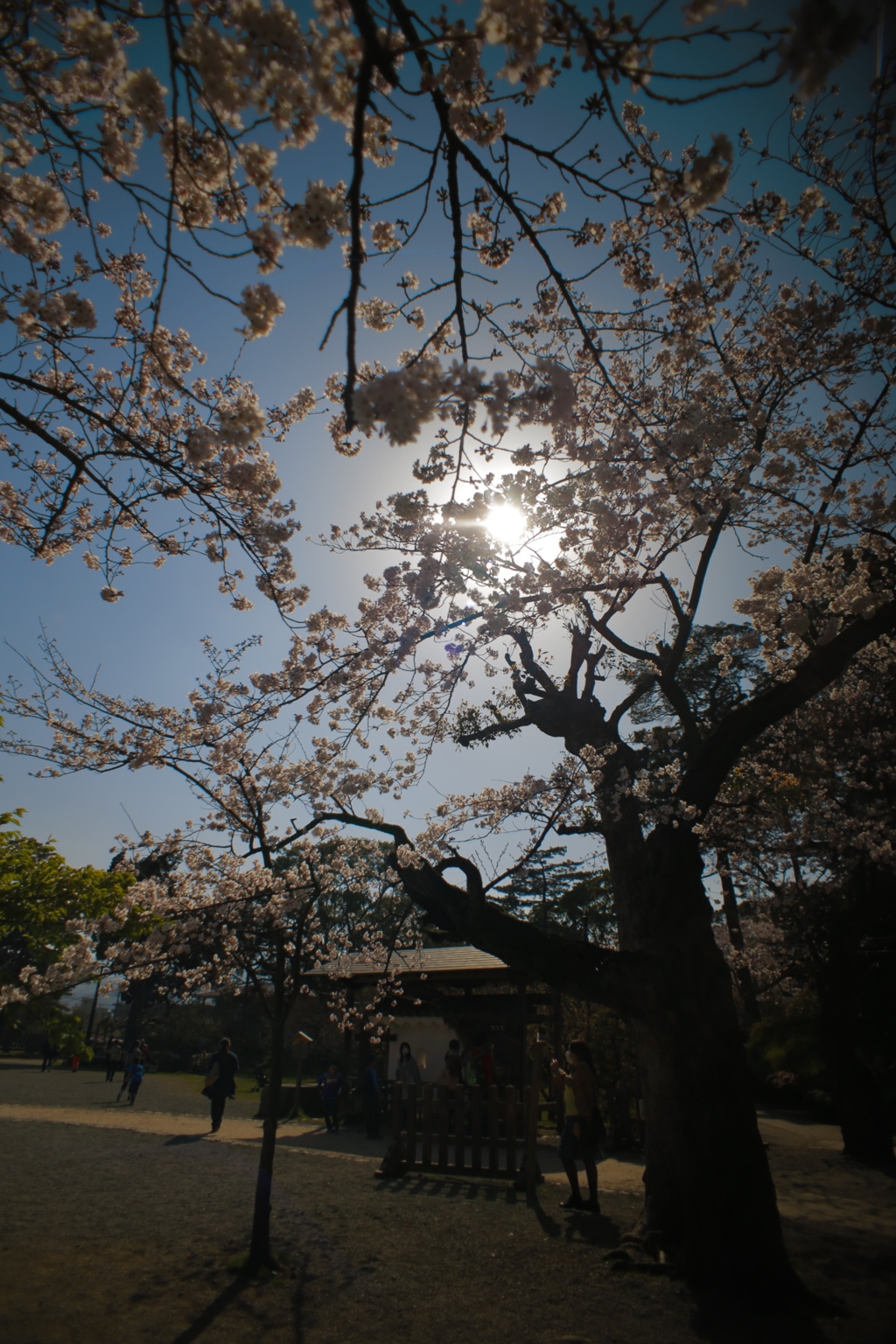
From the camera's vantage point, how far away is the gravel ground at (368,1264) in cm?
384

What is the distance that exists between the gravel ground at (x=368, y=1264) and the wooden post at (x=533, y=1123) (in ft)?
0.85

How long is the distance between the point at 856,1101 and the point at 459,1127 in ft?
20.5

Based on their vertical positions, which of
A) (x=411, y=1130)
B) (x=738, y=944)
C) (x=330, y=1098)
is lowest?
(x=330, y=1098)

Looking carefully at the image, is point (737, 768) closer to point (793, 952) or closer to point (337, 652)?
point (793, 952)

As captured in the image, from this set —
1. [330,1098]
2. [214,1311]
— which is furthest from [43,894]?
[330,1098]

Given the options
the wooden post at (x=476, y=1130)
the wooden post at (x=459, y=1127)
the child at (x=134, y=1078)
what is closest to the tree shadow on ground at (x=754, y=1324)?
the wooden post at (x=476, y=1130)

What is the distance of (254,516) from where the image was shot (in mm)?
4848

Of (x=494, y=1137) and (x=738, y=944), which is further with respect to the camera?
(x=738, y=944)

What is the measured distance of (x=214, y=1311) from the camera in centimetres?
405

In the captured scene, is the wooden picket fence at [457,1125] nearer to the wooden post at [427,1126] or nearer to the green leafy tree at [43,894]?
the wooden post at [427,1126]

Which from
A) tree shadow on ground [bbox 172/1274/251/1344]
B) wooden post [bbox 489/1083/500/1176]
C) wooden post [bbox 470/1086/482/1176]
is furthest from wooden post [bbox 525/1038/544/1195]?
tree shadow on ground [bbox 172/1274/251/1344]

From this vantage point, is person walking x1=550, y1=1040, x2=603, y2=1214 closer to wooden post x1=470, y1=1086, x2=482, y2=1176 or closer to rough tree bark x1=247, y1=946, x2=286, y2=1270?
wooden post x1=470, y1=1086, x2=482, y2=1176

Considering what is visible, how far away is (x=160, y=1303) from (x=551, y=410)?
5.88 m

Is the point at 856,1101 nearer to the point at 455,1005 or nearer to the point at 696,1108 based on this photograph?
the point at 696,1108
